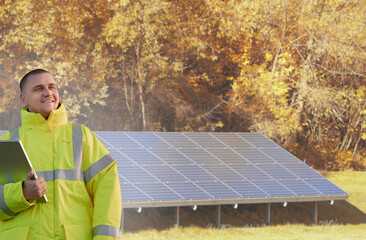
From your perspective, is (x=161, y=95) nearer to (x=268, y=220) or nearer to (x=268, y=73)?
(x=268, y=73)

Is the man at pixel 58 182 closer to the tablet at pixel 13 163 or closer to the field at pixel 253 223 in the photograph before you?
the tablet at pixel 13 163

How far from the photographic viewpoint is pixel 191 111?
20469mm

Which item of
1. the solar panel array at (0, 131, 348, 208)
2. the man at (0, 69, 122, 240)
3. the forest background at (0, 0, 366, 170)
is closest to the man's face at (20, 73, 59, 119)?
the man at (0, 69, 122, 240)

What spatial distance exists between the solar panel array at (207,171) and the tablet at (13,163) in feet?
22.5

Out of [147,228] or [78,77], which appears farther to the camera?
[78,77]

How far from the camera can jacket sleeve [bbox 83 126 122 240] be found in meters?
2.95

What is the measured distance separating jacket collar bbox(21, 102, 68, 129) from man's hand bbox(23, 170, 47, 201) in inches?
10.6

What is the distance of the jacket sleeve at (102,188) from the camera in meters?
2.95

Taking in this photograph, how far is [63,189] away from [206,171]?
871 centimetres

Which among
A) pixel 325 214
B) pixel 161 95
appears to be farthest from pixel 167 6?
pixel 325 214

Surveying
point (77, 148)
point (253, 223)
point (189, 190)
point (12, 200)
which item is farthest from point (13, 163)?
point (253, 223)

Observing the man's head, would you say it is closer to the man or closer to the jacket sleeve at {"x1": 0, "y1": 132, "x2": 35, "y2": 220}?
the man

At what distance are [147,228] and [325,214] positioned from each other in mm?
3787

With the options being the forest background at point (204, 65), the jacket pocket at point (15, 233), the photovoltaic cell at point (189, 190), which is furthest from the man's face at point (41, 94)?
the forest background at point (204, 65)
